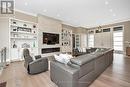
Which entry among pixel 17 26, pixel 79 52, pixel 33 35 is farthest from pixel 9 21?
pixel 79 52

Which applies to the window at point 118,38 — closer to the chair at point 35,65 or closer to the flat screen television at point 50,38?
the flat screen television at point 50,38

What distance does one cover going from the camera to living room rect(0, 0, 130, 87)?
8.63 ft

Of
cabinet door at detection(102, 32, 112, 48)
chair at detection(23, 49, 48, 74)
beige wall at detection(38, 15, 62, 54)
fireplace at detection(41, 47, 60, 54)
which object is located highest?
beige wall at detection(38, 15, 62, 54)

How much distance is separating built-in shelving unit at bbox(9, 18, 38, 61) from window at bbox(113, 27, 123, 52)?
24.7ft

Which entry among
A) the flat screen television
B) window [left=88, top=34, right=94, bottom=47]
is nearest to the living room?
the flat screen television

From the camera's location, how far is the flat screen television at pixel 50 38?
7730mm

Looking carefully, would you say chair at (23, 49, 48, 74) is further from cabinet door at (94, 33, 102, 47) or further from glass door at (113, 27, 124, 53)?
cabinet door at (94, 33, 102, 47)

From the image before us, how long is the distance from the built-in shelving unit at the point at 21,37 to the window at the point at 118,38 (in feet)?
24.7

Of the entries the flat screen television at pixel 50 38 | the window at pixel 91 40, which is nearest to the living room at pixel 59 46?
the flat screen television at pixel 50 38

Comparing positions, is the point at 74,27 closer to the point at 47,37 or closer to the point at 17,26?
the point at 47,37

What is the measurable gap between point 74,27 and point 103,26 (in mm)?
3240

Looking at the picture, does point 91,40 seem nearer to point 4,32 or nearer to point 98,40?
point 98,40

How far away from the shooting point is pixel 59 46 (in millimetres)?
8883

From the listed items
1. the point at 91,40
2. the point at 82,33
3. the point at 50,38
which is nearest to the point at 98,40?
the point at 91,40
